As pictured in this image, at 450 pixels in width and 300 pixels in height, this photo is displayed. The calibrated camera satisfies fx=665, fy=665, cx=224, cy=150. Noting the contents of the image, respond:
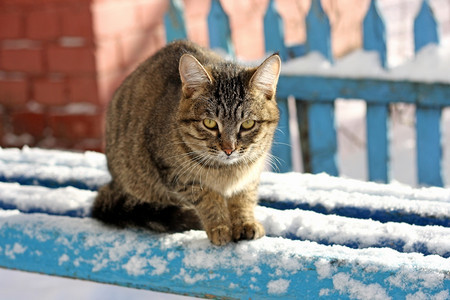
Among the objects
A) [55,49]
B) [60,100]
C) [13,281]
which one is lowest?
[13,281]

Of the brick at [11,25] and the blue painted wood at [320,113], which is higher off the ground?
the brick at [11,25]

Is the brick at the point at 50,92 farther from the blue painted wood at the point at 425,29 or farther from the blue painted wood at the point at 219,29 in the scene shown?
the blue painted wood at the point at 425,29

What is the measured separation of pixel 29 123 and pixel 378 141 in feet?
7.24

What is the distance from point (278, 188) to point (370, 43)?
1443mm

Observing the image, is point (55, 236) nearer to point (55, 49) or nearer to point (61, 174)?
point (61, 174)

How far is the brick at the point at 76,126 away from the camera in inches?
162

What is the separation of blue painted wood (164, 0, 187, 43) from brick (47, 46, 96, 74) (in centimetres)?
48

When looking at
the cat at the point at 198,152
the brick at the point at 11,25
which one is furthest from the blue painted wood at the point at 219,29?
the cat at the point at 198,152

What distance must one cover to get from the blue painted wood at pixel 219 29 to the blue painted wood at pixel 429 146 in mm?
1126

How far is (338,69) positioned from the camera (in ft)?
11.3

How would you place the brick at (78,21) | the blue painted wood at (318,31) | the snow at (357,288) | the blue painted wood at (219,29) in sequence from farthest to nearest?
the brick at (78,21) < the blue painted wood at (219,29) < the blue painted wood at (318,31) < the snow at (357,288)

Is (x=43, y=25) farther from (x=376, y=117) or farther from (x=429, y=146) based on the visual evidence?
(x=429, y=146)

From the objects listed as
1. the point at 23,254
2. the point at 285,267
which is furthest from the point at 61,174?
the point at 285,267

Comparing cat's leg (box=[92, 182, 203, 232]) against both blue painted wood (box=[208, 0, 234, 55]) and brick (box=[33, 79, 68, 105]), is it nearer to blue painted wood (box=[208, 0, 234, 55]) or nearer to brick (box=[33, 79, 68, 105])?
blue painted wood (box=[208, 0, 234, 55])
